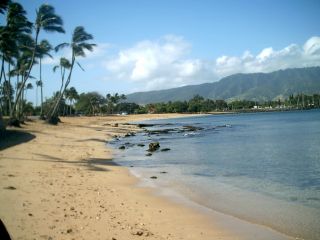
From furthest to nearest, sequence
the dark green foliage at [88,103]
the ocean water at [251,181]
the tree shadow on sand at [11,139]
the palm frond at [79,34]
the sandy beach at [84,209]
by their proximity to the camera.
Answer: the dark green foliage at [88,103]
the palm frond at [79,34]
the tree shadow on sand at [11,139]
the ocean water at [251,181]
the sandy beach at [84,209]

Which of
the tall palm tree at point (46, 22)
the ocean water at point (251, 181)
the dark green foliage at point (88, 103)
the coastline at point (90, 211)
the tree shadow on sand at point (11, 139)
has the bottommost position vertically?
the ocean water at point (251, 181)

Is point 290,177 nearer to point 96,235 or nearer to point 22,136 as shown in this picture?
point 96,235

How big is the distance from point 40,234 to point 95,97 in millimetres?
133134

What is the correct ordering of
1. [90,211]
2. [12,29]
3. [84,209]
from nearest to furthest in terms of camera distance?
[90,211] → [84,209] → [12,29]

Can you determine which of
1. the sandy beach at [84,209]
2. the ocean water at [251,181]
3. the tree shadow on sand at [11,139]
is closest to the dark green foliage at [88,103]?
the tree shadow on sand at [11,139]

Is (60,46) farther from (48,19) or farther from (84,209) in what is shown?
(84,209)

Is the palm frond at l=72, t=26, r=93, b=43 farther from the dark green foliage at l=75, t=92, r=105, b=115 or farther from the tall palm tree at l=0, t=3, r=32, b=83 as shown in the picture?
the dark green foliage at l=75, t=92, r=105, b=115

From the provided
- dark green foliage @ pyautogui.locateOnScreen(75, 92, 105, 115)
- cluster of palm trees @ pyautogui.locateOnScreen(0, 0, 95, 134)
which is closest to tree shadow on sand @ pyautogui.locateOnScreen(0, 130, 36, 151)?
cluster of palm trees @ pyautogui.locateOnScreen(0, 0, 95, 134)

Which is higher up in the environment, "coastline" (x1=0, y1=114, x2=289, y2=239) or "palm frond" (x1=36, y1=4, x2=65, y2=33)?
"palm frond" (x1=36, y1=4, x2=65, y2=33)

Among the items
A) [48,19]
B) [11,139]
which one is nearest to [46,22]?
[48,19]

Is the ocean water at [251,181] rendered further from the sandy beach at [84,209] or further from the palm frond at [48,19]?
the palm frond at [48,19]

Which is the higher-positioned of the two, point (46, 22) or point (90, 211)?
point (46, 22)

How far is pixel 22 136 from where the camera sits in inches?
1155

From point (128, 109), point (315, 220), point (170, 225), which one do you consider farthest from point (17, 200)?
point (128, 109)
